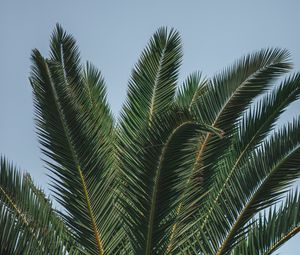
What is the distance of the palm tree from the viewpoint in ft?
23.8

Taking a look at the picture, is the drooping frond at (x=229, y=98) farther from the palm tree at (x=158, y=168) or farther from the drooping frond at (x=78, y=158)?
the drooping frond at (x=78, y=158)

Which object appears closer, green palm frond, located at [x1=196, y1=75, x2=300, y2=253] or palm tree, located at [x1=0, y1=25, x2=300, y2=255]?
palm tree, located at [x1=0, y1=25, x2=300, y2=255]

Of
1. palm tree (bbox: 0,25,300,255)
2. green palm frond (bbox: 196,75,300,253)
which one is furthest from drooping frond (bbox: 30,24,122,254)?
green palm frond (bbox: 196,75,300,253)

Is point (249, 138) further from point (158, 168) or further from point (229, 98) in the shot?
point (158, 168)

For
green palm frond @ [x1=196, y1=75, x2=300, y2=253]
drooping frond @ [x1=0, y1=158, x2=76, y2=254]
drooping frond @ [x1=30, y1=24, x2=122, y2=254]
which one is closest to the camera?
drooping frond @ [x1=0, y1=158, x2=76, y2=254]

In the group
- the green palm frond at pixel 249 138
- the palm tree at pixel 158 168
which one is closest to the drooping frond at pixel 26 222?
the palm tree at pixel 158 168

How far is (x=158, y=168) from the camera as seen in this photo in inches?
281

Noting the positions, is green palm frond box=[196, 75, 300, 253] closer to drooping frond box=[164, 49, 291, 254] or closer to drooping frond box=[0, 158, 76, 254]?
drooping frond box=[164, 49, 291, 254]

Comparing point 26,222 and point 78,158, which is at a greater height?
point 78,158

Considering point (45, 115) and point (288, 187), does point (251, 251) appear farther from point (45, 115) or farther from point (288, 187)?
point (45, 115)

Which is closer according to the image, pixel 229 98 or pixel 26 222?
pixel 26 222

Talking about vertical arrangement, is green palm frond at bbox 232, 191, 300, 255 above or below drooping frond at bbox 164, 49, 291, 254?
below

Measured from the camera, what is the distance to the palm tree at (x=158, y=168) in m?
7.25

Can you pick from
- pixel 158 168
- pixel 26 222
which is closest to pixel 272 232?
pixel 158 168
